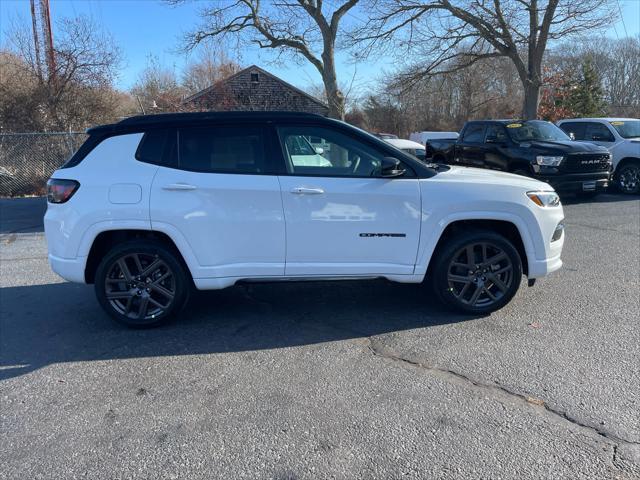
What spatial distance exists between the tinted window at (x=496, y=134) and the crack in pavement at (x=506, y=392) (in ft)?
29.0

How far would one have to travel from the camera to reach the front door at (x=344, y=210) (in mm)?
4379

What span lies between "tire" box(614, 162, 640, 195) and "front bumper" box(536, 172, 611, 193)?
6.49 feet

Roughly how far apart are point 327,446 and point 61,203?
10.4ft

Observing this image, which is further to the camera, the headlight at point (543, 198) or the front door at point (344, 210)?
the headlight at point (543, 198)

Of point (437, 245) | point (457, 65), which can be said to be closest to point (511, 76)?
point (457, 65)

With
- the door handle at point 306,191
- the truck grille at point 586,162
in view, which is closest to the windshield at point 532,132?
the truck grille at point 586,162

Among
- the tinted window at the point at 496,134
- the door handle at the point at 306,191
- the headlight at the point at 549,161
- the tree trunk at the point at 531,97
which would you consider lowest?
the door handle at the point at 306,191

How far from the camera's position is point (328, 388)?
3.47 metres

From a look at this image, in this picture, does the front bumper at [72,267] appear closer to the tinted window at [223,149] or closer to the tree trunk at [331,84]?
the tinted window at [223,149]

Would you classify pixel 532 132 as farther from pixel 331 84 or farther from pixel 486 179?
pixel 331 84

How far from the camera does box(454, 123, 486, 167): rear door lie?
1215 cm

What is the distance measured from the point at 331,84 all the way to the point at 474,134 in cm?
1305

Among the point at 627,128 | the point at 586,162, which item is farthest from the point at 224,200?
the point at 627,128

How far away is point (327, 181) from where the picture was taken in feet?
14.4
